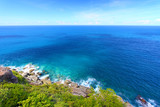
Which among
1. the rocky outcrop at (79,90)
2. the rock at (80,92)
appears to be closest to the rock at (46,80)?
the rocky outcrop at (79,90)

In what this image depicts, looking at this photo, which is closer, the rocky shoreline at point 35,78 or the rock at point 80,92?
the rocky shoreline at point 35,78

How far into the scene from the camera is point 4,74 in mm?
26891

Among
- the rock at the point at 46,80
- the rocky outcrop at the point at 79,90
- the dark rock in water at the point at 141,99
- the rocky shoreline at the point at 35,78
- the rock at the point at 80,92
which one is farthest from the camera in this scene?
the rock at the point at 46,80

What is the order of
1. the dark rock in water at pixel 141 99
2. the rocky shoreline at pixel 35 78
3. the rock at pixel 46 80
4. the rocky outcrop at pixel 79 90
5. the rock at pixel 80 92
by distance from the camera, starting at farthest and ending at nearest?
the rock at pixel 46 80 < the dark rock in water at pixel 141 99 < the rocky outcrop at pixel 79 90 < the rock at pixel 80 92 < the rocky shoreline at pixel 35 78

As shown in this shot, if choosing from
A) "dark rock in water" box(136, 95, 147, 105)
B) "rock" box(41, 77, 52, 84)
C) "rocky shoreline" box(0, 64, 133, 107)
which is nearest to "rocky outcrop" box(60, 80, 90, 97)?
"rocky shoreline" box(0, 64, 133, 107)

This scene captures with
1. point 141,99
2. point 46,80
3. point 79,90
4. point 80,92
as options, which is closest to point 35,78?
point 46,80

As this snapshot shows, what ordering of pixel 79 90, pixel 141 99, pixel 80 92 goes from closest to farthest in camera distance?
pixel 80 92, pixel 141 99, pixel 79 90

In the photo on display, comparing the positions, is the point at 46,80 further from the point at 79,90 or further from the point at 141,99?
the point at 141,99

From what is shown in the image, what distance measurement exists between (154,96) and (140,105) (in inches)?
387

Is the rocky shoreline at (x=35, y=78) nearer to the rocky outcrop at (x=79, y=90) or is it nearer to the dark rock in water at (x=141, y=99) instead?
the rocky outcrop at (x=79, y=90)

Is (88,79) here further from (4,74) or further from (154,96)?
(4,74)

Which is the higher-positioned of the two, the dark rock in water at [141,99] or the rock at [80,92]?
the rock at [80,92]

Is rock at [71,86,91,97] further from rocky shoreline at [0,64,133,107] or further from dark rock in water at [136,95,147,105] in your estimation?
dark rock in water at [136,95,147,105]

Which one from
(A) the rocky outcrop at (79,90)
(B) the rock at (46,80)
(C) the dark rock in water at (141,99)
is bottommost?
(C) the dark rock in water at (141,99)
